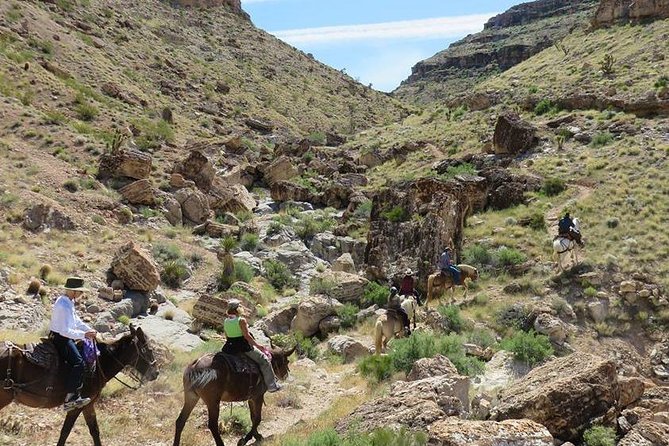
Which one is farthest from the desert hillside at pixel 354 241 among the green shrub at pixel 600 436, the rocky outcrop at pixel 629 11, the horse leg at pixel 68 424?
the horse leg at pixel 68 424

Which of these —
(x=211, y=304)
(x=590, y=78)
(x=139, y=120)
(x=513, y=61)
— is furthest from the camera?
(x=513, y=61)

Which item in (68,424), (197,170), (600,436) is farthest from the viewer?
(197,170)

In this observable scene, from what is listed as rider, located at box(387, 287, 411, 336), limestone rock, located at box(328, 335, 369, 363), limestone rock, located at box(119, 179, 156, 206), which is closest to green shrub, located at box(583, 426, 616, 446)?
rider, located at box(387, 287, 411, 336)

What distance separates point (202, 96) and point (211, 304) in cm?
3797

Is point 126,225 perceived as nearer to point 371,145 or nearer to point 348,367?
point 348,367

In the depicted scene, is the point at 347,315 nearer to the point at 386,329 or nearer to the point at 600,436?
the point at 386,329

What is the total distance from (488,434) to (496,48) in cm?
10666

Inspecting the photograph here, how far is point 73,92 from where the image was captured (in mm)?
33469

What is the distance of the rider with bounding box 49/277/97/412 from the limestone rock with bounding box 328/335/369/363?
748 cm

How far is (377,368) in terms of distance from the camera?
11289 mm

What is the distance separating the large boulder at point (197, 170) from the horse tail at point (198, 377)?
21941mm

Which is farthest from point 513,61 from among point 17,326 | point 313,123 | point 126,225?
point 17,326

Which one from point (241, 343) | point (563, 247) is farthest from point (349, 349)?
point (563, 247)

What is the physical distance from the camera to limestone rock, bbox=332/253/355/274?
70.5 ft
